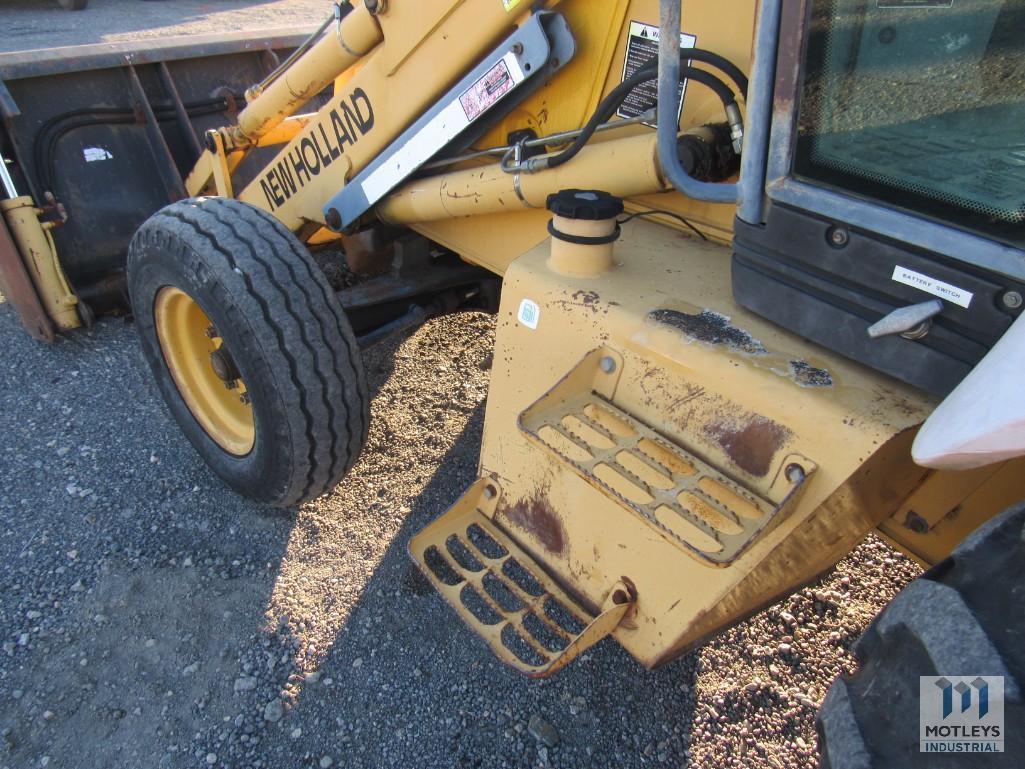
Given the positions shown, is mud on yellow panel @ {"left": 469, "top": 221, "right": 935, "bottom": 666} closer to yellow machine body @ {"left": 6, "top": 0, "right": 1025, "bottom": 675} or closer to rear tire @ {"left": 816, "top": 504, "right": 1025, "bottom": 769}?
yellow machine body @ {"left": 6, "top": 0, "right": 1025, "bottom": 675}

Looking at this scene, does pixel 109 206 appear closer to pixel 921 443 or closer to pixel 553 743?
pixel 553 743

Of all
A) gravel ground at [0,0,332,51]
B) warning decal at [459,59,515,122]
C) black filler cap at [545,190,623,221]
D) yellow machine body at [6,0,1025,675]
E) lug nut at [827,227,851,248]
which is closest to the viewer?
lug nut at [827,227,851,248]

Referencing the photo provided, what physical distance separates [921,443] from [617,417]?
0.57 metres

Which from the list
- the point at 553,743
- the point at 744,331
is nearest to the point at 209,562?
the point at 553,743

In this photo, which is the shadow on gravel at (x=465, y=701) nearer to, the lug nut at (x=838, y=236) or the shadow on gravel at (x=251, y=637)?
the shadow on gravel at (x=251, y=637)

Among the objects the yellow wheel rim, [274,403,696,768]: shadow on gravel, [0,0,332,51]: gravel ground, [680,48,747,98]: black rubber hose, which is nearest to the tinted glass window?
[680,48,747,98]: black rubber hose

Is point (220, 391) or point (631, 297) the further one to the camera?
point (220, 391)

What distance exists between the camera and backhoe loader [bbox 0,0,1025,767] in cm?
90

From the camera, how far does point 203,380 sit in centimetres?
239

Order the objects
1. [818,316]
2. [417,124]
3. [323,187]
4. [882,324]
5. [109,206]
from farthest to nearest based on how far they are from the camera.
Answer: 1. [109,206]
2. [323,187]
3. [417,124]
4. [818,316]
5. [882,324]

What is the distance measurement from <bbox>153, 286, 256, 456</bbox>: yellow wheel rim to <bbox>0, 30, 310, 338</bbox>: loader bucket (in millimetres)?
971

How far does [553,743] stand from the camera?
1.73m

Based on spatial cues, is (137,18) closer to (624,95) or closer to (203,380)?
(203,380)
